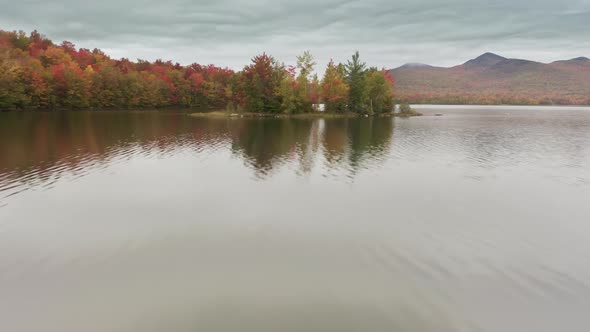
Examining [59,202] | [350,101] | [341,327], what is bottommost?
[341,327]

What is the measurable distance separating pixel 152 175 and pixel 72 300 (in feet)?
59.8

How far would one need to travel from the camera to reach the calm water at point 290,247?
10.7 meters

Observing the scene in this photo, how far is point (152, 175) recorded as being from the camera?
2842cm

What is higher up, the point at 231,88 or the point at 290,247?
the point at 231,88

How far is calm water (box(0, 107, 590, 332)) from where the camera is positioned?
10.7m

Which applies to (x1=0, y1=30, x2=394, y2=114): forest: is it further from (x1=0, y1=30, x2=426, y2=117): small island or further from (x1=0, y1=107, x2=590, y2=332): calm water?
(x1=0, y1=107, x2=590, y2=332): calm water

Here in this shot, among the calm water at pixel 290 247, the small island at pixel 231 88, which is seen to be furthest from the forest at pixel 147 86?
the calm water at pixel 290 247

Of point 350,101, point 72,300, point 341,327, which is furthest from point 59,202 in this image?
point 350,101

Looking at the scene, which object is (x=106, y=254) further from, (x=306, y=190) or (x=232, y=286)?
(x=306, y=190)

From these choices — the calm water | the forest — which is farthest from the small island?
the calm water

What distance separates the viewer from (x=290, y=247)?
15.5m

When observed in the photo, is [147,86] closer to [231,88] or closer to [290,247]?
[231,88]

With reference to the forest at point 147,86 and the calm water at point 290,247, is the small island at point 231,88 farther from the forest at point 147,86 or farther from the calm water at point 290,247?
the calm water at point 290,247

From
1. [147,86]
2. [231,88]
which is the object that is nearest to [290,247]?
[231,88]
